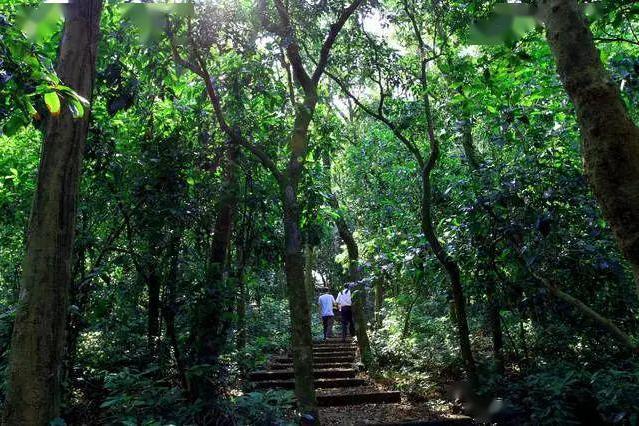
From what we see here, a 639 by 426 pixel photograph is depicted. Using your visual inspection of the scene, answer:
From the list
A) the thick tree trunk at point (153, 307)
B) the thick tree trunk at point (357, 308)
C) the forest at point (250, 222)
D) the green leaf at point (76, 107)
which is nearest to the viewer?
the green leaf at point (76, 107)

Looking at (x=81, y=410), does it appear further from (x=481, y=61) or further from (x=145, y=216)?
(x=481, y=61)

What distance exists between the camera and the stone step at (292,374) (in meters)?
8.79

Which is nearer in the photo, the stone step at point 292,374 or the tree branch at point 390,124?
the tree branch at point 390,124

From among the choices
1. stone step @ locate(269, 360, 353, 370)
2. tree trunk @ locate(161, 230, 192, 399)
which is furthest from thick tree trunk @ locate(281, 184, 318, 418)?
stone step @ locate(269, 360, 353, 370)

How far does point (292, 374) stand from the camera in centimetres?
896


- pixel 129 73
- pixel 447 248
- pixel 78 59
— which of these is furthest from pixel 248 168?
pixel 78 59

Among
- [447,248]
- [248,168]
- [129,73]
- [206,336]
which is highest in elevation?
[129,73]

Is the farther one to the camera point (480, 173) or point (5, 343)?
point (480, 173)

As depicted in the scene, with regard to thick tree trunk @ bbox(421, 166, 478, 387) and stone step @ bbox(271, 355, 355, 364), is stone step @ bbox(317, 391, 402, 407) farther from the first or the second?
stone step @ bbox(271, 355, 355, 364)

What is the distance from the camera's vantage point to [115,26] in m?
5.24

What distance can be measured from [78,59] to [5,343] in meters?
3.77

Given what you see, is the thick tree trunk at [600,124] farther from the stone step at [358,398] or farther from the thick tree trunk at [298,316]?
the stone step at [358,398]

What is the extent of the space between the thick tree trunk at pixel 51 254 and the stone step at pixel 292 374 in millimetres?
6039

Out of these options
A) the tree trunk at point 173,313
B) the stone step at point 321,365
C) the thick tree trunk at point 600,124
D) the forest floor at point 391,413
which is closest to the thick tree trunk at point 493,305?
the forest floor at point 391,413
